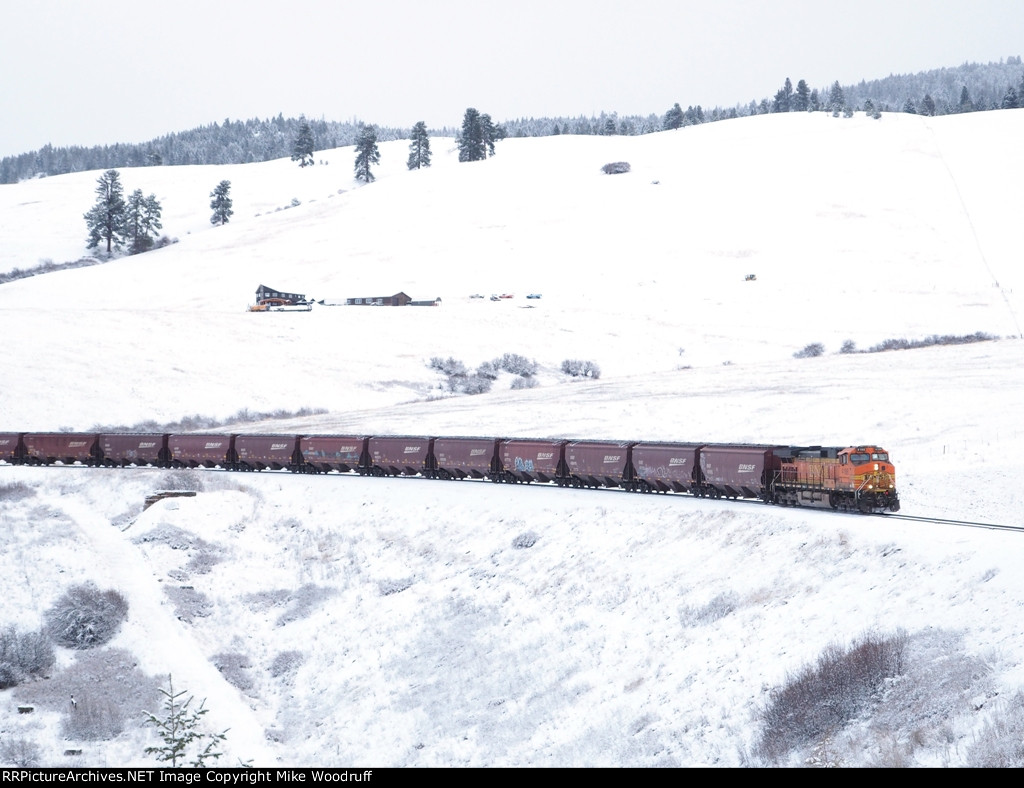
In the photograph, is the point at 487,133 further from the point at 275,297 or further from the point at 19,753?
the point at 19,753

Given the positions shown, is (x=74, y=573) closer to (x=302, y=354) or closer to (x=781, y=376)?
(x=781, y=376)

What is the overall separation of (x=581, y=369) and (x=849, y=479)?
153 ft

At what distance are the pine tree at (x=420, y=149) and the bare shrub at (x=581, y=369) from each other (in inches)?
4605

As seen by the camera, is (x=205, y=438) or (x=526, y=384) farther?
(x=526, y=384)

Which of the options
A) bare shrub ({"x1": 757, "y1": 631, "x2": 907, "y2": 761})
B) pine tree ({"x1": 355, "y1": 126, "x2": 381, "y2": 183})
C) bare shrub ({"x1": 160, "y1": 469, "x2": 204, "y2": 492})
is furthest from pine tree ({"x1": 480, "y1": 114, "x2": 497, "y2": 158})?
bare shrub ({"x1": 757, "y1": 631, "x2": 907, "y2": 761})

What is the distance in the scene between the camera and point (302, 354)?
78.4 meters

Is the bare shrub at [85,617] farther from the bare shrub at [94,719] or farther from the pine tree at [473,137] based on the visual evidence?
the pine tree at [473,137]

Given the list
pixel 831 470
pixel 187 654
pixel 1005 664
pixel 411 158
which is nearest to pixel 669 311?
pixel 831 470

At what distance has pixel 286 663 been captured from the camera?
89.5 ft

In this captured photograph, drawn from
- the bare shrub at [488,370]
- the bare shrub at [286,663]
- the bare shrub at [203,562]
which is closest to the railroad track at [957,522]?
the bare shrub at [286,663]

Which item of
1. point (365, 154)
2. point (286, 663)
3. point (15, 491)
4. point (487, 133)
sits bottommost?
point (286, 663)

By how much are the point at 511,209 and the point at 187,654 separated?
116262 millimetres

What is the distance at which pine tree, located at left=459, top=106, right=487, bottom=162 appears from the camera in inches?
7141

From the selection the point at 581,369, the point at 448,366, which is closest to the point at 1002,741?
the point at 581,369
